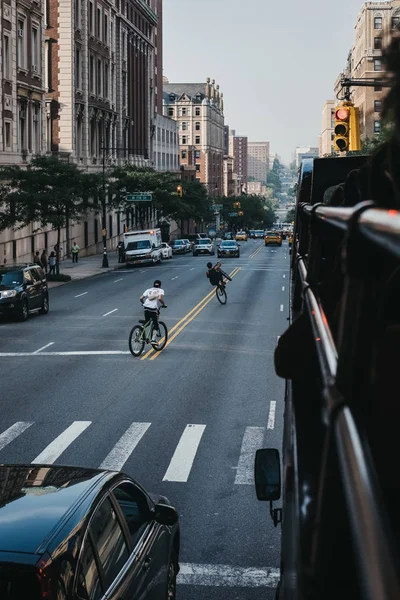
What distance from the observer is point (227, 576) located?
996 centimetres

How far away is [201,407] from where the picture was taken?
18781mm

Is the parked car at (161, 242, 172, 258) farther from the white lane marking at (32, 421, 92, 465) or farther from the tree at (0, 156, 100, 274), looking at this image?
the white lane marking at (32, 421, 92, 465)

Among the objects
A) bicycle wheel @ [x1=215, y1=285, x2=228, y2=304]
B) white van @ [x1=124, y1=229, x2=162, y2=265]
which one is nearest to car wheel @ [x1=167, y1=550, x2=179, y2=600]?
bicycle wheel @ [x1=215, y1=285, x2=228, y2=304]

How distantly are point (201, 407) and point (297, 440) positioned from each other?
1467 centimetres

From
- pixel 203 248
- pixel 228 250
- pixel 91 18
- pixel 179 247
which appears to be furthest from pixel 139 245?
pixel 91 18

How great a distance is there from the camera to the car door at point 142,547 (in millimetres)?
6605

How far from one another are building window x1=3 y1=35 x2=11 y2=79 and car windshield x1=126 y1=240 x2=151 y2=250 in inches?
703

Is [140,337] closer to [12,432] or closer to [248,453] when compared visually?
[12,432]

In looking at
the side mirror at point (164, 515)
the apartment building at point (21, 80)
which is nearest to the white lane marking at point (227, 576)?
the side mirror at point (164, 515)

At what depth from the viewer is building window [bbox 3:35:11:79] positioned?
55.5 m

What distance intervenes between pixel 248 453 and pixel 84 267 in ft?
167

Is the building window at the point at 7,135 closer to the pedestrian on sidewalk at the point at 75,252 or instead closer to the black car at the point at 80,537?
the pedestrian on sidewalk at the point at 75,252

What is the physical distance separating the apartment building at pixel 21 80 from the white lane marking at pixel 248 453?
136 ft

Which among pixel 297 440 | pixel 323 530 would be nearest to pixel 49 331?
pixel 297 440
